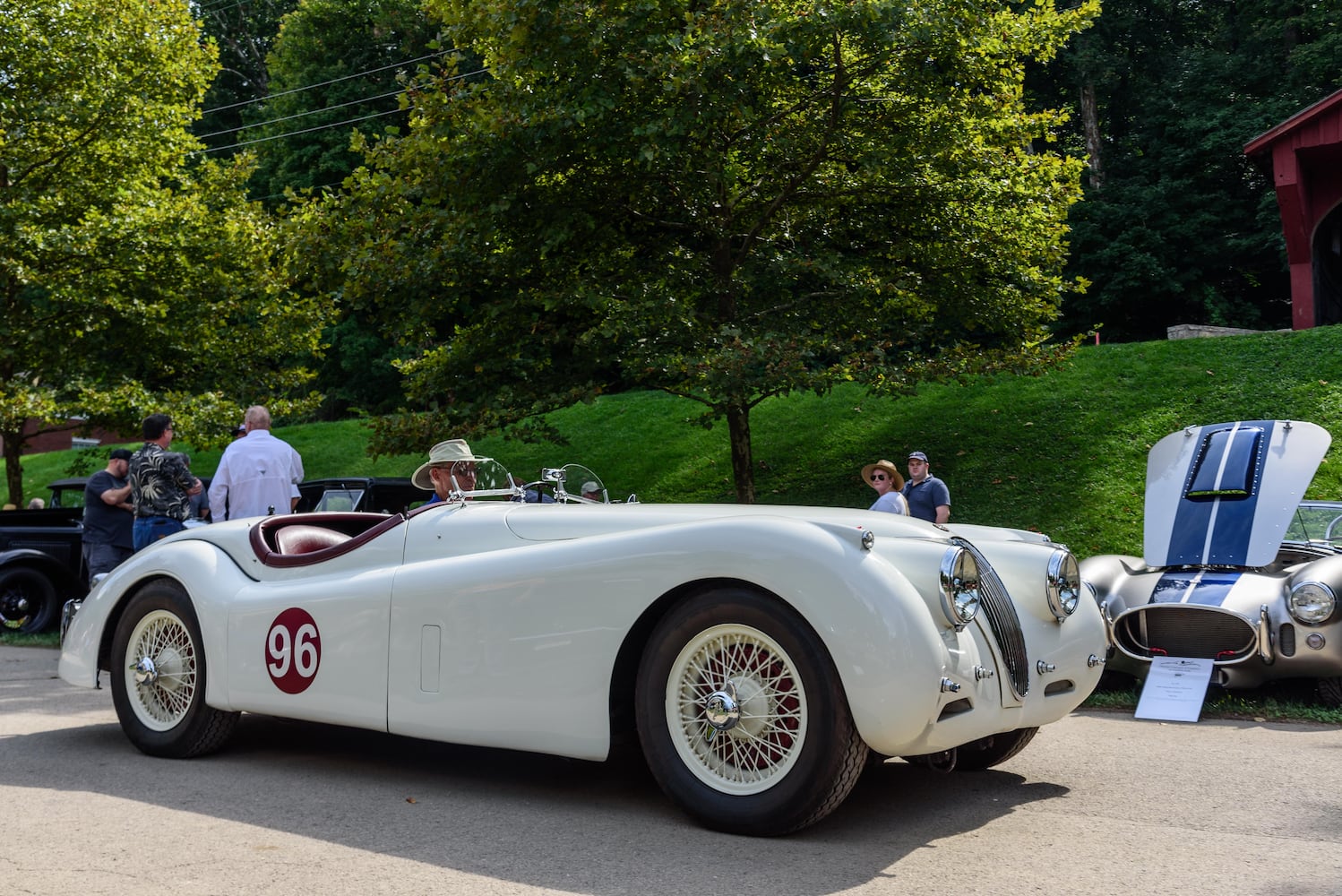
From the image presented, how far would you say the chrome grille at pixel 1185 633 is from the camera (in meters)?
6.82

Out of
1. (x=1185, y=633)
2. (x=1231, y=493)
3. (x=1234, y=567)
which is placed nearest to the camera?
(x=1185, y=633)

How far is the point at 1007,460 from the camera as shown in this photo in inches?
586

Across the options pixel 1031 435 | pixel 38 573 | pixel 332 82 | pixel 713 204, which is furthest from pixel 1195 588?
pixel 332 82

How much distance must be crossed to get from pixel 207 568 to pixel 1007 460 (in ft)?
37.0

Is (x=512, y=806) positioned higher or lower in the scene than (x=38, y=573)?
lower

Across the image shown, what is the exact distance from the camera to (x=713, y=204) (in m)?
13.4

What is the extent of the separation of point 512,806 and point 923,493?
6147 mm

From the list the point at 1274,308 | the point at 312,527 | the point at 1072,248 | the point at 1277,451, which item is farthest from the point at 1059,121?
the point at 1274,308

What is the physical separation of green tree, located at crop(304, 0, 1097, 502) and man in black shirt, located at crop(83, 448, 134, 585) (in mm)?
3090

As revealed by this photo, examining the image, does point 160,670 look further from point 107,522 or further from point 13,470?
point 13,470

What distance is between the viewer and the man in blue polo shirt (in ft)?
32.3

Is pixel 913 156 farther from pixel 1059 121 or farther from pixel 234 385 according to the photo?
pixel 234 385

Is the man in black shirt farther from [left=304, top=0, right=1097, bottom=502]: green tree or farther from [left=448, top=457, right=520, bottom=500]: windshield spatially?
[left=448, top=457, right=520, bottom=500]: windshield

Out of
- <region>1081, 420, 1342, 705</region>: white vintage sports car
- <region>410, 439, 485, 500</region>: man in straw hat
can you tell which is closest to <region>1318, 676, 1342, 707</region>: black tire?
<region>1081, 420, 1342, 705</region>: white vintage sports car
